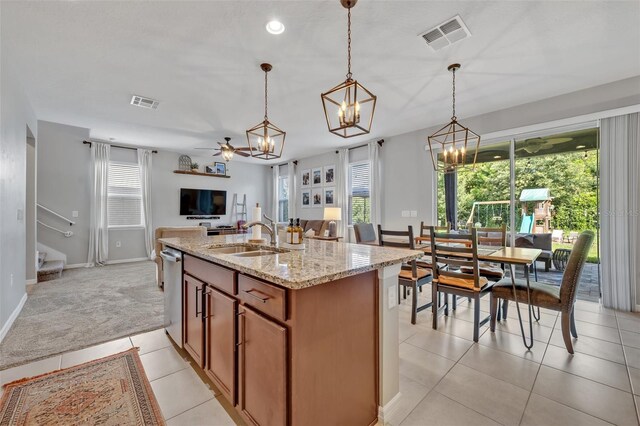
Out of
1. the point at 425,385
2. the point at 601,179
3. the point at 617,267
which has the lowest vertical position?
the point at 425,385

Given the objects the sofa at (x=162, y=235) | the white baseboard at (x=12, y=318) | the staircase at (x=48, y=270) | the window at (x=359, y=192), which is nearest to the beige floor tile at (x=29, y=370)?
the white baseboard at (x=12, y=318)

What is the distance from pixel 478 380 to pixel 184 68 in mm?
3946

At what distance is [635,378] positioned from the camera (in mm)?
1942

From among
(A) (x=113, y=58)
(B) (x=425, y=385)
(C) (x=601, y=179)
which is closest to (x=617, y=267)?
(C) (x=601, y=179)

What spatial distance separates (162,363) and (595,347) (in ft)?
11.9

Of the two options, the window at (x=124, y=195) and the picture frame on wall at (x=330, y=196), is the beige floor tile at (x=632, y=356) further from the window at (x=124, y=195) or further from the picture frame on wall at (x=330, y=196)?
the window at (x=124, y=195)

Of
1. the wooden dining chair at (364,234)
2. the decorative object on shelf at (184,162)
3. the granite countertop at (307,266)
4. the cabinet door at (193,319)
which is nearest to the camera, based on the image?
the granite countertop at (307,266)

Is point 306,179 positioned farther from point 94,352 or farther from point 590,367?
point 590,367

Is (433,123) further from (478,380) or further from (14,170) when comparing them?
(14,170)

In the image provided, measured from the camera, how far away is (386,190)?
5703 mm

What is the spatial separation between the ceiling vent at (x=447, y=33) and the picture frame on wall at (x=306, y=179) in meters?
5.35

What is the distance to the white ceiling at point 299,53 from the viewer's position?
84.8 inches

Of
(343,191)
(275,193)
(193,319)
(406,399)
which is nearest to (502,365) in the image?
(406,399)

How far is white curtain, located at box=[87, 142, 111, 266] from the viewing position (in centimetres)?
591
